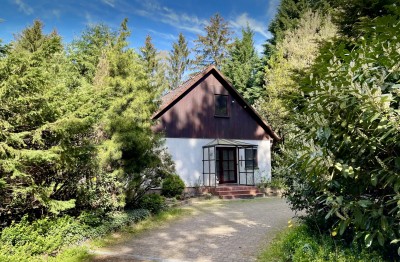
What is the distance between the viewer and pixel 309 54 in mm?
25516

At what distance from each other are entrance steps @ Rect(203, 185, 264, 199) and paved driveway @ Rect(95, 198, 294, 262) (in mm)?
4695

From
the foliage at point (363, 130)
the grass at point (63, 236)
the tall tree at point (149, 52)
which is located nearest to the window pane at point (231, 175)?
the grass at point (63, 236)

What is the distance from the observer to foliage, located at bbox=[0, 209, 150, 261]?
21.0 feet

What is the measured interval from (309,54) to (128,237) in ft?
72.3

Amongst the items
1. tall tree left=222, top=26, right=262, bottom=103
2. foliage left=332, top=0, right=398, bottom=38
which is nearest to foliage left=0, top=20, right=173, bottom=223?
foliage left=332, top=0, right=398, bottom=38

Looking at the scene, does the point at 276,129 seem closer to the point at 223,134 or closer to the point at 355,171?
the point at 223,134

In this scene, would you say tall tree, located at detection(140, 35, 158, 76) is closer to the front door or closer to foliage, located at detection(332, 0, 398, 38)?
the front door

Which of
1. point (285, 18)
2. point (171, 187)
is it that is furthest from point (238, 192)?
point (285, 18)

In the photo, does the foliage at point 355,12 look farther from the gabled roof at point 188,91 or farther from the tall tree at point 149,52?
the tall tree at point 149,52

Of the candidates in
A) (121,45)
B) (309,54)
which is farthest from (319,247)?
(309,54)

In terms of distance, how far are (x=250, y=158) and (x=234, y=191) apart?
11.6 ft

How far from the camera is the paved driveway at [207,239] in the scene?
6.94m

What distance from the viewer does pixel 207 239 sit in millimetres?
8336

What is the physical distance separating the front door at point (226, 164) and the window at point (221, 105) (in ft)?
7.40
